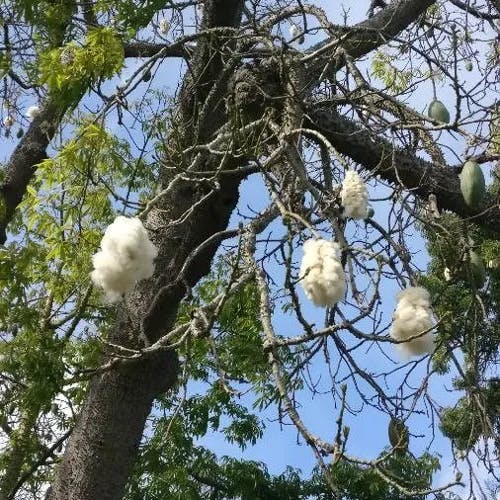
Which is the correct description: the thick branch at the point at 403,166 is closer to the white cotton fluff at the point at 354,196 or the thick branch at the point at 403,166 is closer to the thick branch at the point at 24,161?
the white cotton fluff at the point at 354,196

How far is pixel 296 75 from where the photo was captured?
10.1ft

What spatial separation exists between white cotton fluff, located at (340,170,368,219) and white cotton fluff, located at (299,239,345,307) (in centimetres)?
27

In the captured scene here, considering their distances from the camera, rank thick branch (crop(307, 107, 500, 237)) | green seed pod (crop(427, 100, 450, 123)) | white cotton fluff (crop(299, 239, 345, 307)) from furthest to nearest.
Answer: green seed pod (crop(427, 100, 450, 123))
thick branch (crop(307, 107, 500, 237))
white cotton fluff (crop(299, 239, 345, 307))

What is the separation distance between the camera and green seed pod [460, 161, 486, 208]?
2764 mm

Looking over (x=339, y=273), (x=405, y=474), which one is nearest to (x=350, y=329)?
(x=339, y=273)

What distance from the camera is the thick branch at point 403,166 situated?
3.13 m

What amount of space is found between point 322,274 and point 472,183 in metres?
1.22

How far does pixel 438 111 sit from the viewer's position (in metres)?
3.40

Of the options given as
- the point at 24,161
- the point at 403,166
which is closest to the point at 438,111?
the point at 403,166

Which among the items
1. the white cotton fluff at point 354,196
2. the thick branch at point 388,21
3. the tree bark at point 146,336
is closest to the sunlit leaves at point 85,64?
the tree bark at point 146,336

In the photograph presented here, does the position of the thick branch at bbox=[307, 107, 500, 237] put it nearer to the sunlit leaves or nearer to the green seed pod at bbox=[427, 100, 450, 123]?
the green seed pod at bbox=[427, 100, 450, 123]

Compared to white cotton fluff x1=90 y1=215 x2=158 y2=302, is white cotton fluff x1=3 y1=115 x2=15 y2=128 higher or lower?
white cotton fluff x1=3 y1=115 x2=15 y2=128

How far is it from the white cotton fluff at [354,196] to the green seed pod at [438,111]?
1.44m

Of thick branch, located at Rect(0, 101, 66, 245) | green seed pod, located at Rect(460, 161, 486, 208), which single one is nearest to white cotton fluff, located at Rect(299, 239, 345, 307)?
green seed pod, located at Rect(460, 161, 486, 208)
